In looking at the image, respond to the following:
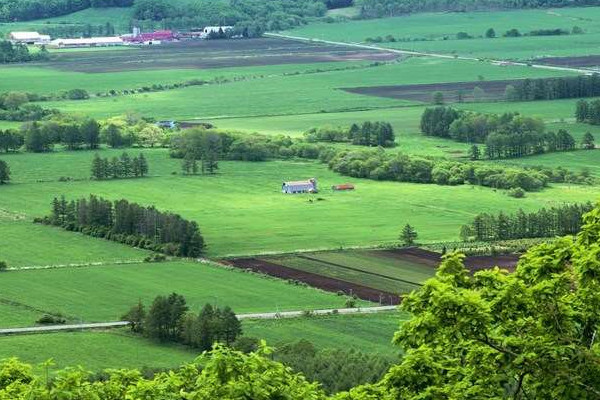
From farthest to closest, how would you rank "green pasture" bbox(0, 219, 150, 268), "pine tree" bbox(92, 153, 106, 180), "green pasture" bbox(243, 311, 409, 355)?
"pine tree" bbox(92, 153, 106, 180) < "green pasture" bbox(0, 219, 150, 268) < "green pasture" bbox(243, 311, 409, 355)

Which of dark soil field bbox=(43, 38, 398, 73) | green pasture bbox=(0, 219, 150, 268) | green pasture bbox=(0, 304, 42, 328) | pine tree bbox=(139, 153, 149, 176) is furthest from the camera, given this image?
dark soil field bbox=(43, 38, 398, 73)

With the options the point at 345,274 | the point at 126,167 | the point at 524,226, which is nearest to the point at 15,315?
the point at 345,274

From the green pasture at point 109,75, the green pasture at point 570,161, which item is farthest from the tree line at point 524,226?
the green pasture at point 109,75

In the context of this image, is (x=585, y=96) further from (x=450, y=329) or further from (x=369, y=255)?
(x=450, y=329)

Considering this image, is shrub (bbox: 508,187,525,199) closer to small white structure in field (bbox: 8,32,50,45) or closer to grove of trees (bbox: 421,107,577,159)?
grove of trees (bbox: 421,107,577,159)

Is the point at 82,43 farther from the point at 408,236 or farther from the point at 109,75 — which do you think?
the point at 408,236

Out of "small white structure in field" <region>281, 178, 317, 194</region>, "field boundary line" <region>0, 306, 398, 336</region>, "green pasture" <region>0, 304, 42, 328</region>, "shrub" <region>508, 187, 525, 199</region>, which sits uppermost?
"field boundary line" <region>0, 306, 398, 336</region>

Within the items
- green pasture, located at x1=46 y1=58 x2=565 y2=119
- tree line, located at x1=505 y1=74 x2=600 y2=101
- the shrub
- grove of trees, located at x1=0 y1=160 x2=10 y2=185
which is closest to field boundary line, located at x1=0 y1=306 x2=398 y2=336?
the shrub
